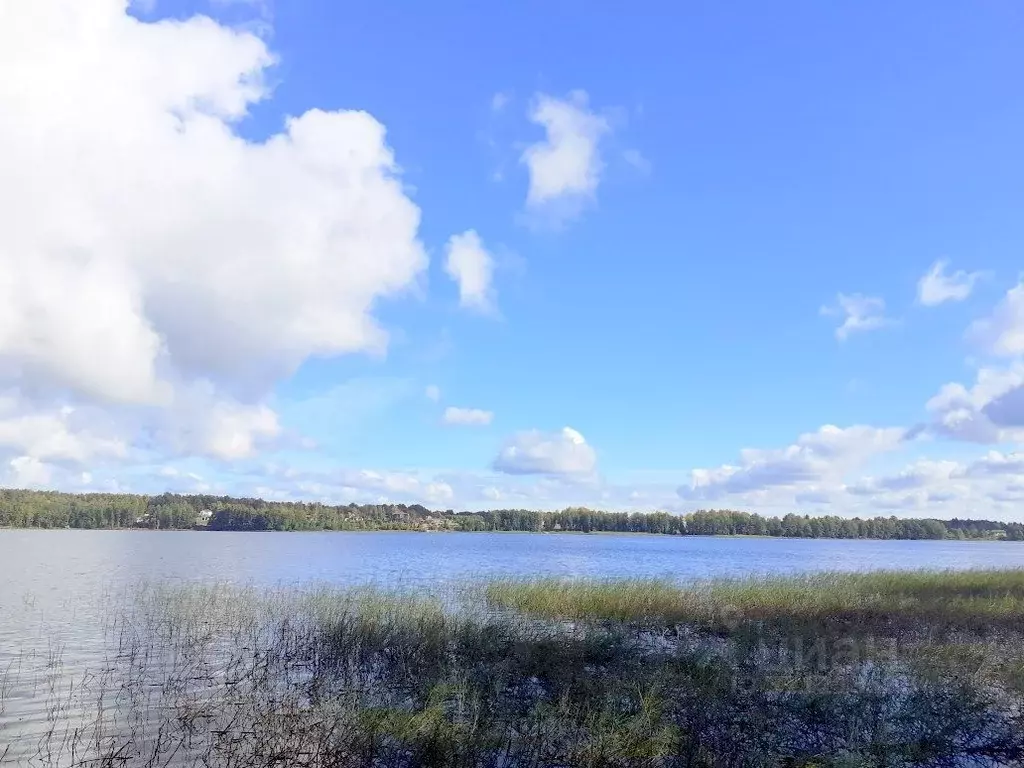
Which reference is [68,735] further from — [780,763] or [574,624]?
[574,624]

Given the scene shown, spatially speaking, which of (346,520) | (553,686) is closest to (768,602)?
(553,686)

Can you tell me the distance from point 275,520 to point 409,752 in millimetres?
166007

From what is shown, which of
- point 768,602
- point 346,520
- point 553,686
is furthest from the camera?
point 346,520

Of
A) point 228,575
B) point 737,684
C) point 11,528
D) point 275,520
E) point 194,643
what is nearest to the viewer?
point 737,684

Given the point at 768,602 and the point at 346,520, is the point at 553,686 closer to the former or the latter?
the point at 768,602

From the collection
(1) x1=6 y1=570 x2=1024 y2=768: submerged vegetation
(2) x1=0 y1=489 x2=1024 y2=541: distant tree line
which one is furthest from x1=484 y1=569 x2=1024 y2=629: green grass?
(2) x1=0 y1=489 x2=1024 y2=541: distant tree line

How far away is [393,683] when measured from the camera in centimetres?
1238

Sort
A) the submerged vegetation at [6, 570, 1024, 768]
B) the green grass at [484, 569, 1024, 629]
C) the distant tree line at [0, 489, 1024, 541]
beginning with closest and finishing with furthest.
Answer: the submerged vegetation at [6, 570, 1024, 768], the green grass at [484, 569, 1024, 629], the distant tree line at [0, 489, 1024, 541]

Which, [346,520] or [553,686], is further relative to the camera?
[346,520]

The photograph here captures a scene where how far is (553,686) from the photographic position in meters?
11.5

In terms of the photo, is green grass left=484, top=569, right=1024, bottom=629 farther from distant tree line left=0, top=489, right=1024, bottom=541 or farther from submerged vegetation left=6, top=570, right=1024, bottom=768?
distant tree line left=0, top=489, right=1024, bottom=541

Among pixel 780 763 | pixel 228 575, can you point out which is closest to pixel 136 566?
pixel 228 575

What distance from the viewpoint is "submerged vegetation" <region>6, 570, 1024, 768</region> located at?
861cm

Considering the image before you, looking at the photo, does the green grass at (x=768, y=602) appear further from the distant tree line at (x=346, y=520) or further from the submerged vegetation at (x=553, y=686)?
the distant tree line at (x=346, y=520)
